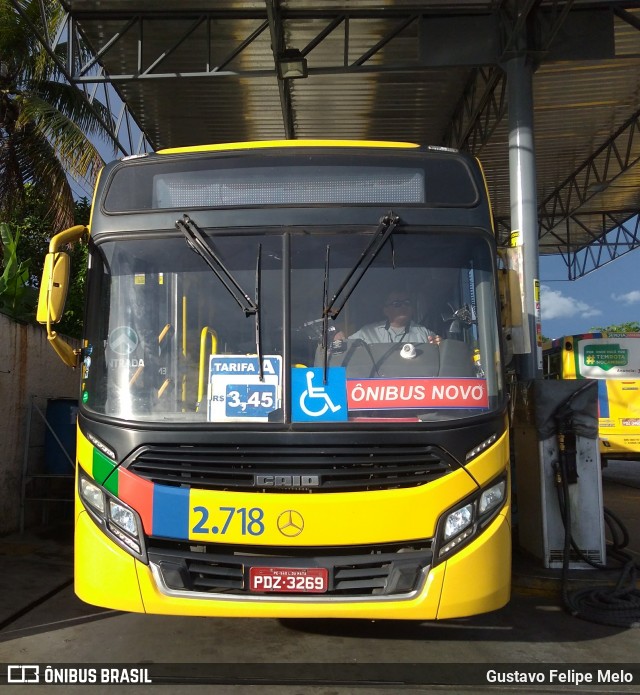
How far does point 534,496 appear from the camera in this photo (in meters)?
6.86

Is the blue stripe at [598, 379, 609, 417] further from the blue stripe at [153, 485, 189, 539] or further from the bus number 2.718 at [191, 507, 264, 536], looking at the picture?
the blue stripe at [153, 485, 189, 539]

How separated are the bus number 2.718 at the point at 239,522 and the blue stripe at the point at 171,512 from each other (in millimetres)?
107

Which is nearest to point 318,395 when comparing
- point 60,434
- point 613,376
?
point 60,434

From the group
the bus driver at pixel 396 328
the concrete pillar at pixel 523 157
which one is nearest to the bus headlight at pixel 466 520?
the bus driver at pixel 396 328

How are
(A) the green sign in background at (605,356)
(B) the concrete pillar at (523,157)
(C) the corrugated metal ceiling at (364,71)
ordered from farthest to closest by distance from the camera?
(A) the green sign in background at (605,356) → (C) the corrugated metal ceiling at (364,71) → (B) the concrete pillar at (523,157)

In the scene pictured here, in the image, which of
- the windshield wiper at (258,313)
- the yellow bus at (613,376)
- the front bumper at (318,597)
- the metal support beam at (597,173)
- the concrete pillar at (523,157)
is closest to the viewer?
the front bumper at (318,597)

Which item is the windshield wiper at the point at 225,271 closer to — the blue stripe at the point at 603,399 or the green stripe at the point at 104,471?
the green stripe at the point at 104,471

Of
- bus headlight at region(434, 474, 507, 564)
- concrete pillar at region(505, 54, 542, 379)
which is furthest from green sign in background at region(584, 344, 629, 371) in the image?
bus headlight at region(434, 474, 507, 564)

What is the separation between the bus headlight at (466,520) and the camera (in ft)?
13.4

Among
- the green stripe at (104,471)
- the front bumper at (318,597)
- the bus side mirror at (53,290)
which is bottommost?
the front bumper at (318,597)

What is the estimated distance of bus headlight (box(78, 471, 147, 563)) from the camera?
4.12 metres

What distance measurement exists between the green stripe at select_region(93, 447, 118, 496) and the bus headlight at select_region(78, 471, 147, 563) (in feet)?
0.12

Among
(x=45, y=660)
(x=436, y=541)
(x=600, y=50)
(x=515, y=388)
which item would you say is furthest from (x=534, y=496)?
(x=600, y=50)

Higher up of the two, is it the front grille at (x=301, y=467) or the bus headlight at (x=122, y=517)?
the front grille at (x=301, y=467)
